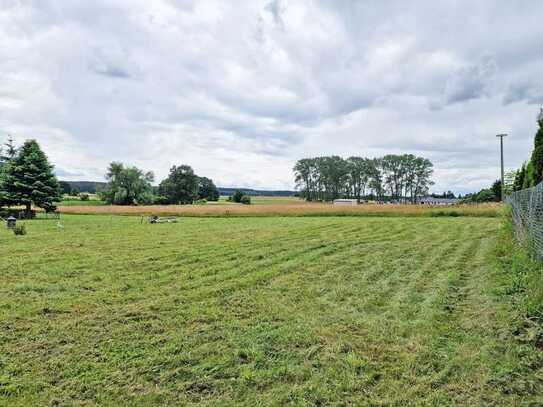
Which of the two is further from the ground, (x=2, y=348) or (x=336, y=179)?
(x=336, y=179)

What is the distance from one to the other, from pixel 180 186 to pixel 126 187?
11.9 metres

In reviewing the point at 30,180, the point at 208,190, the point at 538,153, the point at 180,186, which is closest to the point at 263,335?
the point at 538,153

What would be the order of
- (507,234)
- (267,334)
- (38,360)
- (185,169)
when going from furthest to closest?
(185,169) → (507,234) → (267,334) → (38,360)

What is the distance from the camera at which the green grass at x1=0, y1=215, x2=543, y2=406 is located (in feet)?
8.89

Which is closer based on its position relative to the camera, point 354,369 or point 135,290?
point 354,369

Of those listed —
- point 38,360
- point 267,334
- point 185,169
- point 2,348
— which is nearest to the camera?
point 38,360

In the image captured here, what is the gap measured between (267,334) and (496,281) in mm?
4418

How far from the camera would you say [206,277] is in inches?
246

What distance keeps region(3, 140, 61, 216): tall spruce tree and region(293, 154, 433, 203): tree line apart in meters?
56.8

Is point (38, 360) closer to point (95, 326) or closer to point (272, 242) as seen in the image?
point (95, 326)

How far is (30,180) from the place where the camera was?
91.3ft

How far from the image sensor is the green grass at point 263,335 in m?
2.71

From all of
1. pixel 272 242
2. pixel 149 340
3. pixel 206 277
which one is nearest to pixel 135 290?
pixel 206 277

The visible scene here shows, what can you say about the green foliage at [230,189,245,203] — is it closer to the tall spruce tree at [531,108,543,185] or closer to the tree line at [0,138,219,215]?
the tree line at [0,138,219,215]
